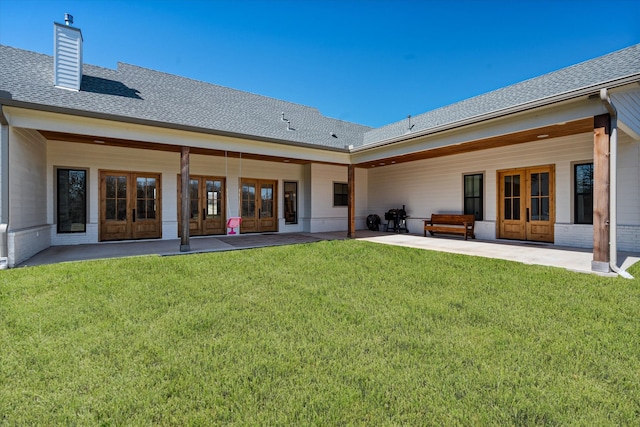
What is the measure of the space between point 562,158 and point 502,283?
242 inches

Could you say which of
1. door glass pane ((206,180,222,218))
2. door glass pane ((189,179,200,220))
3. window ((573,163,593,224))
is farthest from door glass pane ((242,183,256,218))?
Answer: window ((573,163,593,224))

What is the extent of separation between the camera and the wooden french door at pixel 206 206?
414 inches

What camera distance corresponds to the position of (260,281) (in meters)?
4.93

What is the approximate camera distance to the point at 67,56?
8195mm

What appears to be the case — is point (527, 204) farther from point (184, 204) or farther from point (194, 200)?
point (194, 200)

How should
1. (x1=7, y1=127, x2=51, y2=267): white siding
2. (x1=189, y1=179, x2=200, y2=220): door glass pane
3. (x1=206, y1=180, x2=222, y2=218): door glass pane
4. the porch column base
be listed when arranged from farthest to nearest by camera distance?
(x1=206, y1=180, x2=222, y2=218): door glass pane
(x1=189, y1=179, x2=200, y2=220): door glass pane
(x1=7, y1=127, x2=51, y2=267): white siding
the porch column base

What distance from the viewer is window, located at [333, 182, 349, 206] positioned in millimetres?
13492

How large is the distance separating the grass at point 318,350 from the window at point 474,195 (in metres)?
5.69

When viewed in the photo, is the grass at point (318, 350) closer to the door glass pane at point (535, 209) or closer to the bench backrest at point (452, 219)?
the door glass pane at point (535, 209)

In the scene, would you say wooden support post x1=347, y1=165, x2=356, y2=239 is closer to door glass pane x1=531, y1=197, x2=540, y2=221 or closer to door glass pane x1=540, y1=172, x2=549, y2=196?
door glass pane x1=531, y1=197, x2=540, y2=221

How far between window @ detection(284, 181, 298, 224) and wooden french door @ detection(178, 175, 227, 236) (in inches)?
105

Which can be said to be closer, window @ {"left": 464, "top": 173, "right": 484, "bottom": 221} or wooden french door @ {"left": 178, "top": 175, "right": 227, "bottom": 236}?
window @ {"left": 464, "top": 173, "right": 484, "bottom": 221}

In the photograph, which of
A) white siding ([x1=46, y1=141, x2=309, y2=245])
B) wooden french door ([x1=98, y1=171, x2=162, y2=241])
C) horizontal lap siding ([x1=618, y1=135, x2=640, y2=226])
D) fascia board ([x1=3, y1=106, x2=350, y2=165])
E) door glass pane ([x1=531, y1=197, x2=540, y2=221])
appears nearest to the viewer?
fascia board ([x1=3, y1=106, x2=350, y2=165])

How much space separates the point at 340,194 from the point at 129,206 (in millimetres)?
8390
